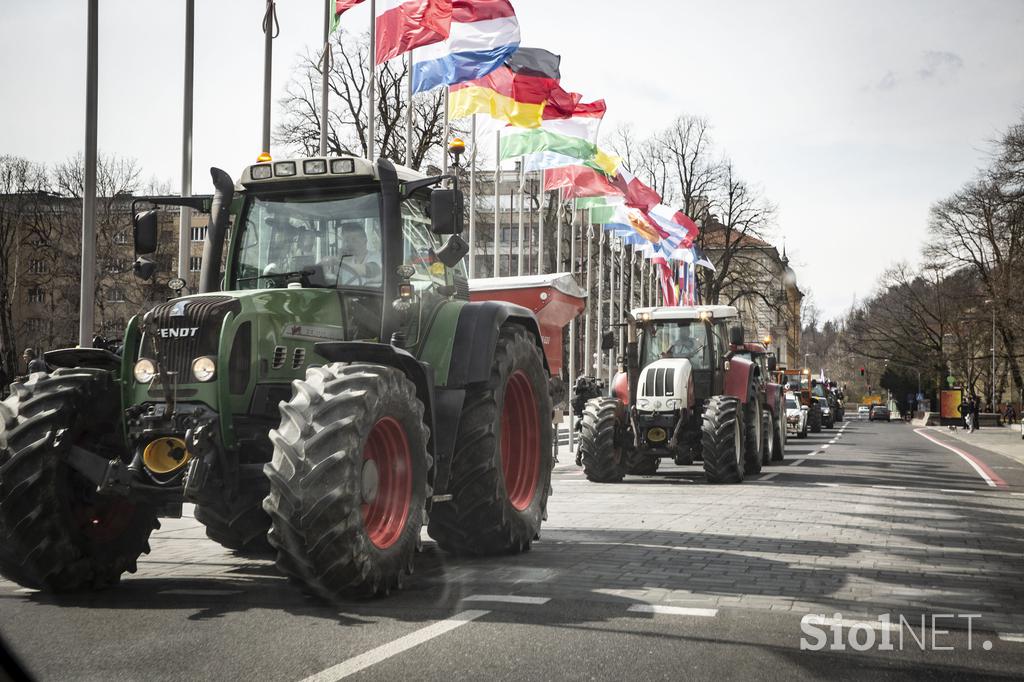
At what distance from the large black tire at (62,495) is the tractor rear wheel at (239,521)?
0.54 m

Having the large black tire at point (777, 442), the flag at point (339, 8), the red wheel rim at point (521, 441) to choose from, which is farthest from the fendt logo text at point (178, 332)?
the large black tire at point (777, 442)

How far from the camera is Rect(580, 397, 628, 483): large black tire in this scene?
1851cm

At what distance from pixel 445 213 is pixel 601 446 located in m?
11.4

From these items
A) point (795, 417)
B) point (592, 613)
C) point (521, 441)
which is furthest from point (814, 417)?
point (592, 613)

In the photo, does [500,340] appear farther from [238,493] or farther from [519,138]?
[519,138]

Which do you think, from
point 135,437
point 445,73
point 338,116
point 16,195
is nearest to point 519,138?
point 445,73

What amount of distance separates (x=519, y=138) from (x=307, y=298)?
18934mm

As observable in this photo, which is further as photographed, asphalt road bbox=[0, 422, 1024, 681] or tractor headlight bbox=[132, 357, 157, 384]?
tractor headlight bbox=[132, 357, 157, 384]

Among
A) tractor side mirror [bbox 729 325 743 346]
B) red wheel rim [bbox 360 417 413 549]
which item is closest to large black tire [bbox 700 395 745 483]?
tractor side mirror [bbox 729 325 743 346]

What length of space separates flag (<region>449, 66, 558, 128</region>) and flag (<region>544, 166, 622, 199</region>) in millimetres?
5358

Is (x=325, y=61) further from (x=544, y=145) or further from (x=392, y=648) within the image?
(x=392, y=648)

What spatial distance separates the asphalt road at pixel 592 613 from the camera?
17.7 ft

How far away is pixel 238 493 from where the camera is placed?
6883 millimetres

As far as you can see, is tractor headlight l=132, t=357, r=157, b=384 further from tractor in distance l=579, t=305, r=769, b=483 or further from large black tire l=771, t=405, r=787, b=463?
large black tire l=771, t=405, r=787, b=463
